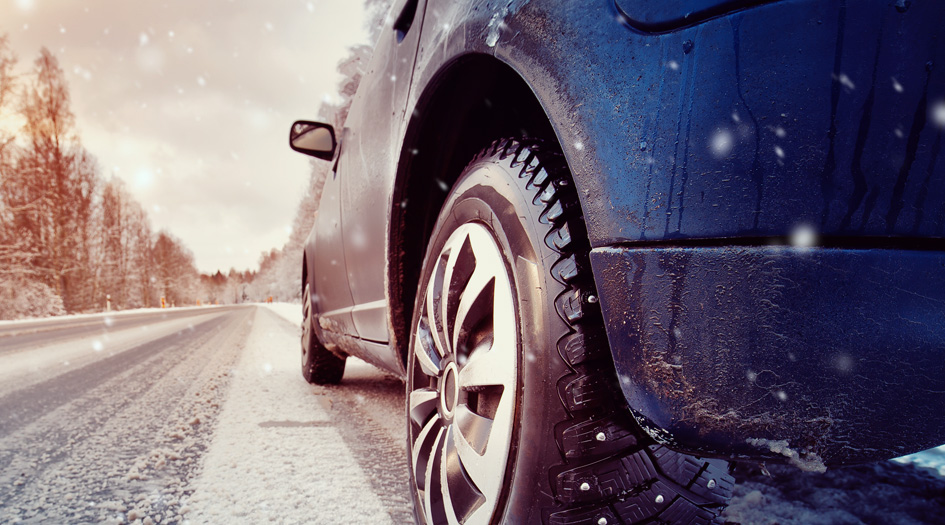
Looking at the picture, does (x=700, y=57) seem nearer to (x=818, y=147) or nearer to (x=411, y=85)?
(x=818, y=147)

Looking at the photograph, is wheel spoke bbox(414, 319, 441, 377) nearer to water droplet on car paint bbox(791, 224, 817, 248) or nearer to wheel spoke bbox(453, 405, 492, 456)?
wheel spoke bbox(453, 405, 492, 456)

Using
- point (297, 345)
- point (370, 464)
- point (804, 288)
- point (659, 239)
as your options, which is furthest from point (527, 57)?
point (297, 345)

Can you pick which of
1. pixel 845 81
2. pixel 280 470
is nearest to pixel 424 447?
pixel 280 470

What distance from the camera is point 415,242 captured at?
160cm

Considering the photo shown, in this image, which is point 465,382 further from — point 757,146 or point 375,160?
point 375,160

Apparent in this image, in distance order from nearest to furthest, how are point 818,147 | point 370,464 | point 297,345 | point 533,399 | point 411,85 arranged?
1. point 818,147
2. point 533,399
3. point 411,85
4. point 370,464
5. point 297,345

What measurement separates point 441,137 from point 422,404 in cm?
79

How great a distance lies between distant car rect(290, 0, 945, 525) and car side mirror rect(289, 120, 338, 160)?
1.94 meters

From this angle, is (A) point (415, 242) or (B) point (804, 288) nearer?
(B) point (804, 288)

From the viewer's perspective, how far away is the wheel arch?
3.73 ft

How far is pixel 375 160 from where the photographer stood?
179cm

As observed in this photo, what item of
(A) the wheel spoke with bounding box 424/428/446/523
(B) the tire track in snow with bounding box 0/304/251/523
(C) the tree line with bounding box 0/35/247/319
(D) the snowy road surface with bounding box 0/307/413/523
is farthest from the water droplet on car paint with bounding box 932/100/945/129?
(C) the tree line with bounding box 0/35/247/319

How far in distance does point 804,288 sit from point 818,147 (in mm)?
164

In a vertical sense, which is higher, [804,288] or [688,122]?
[688,122]
